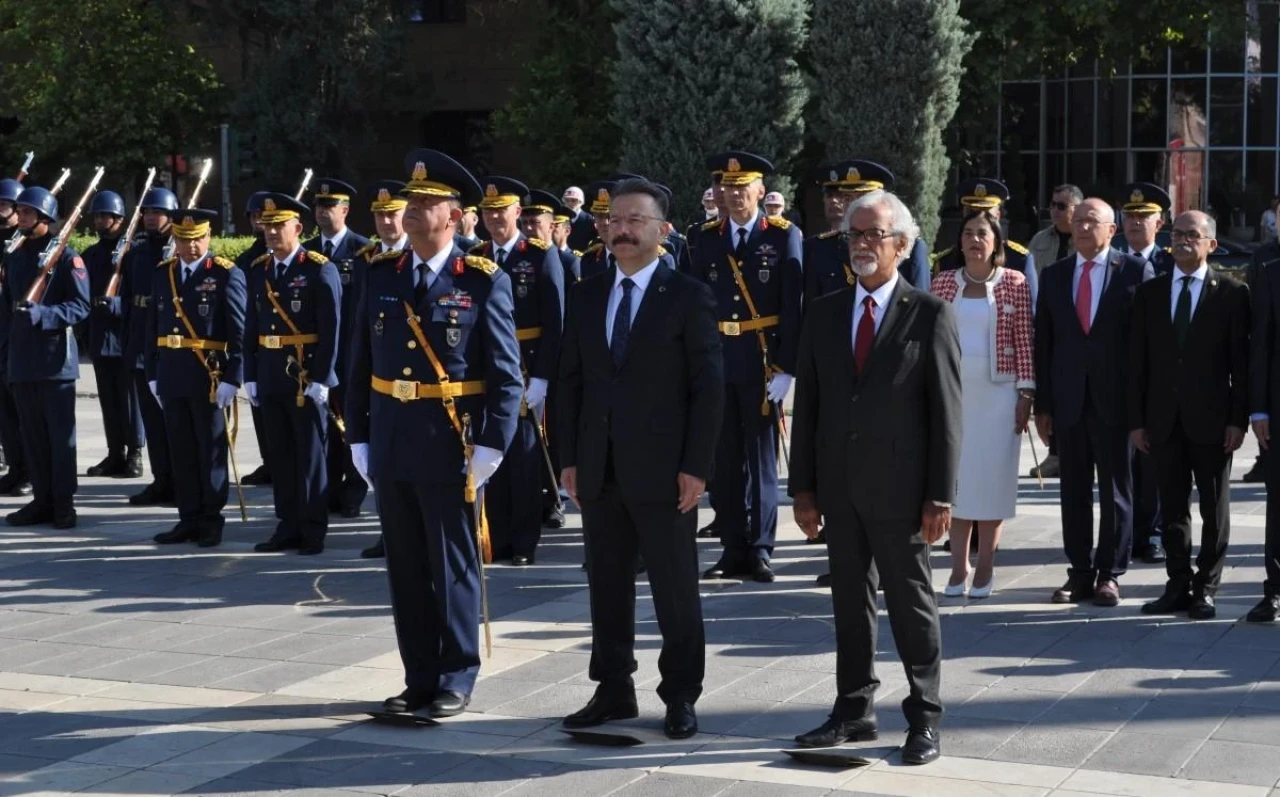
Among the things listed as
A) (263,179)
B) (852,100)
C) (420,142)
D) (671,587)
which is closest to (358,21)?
(263,179)

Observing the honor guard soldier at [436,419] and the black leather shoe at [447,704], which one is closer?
the black leather shoe at [447,704]

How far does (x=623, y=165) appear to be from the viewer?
26.2 meters

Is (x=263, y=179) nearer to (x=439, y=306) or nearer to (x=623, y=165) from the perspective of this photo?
(x=623, y=165)

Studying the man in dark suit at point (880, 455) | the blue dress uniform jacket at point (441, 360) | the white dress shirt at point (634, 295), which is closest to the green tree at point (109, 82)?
the blue dress uniform jacket at point (441, 360)

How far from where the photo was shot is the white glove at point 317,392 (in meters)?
10.9

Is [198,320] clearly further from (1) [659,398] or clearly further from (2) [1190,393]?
(2) [1190,393]

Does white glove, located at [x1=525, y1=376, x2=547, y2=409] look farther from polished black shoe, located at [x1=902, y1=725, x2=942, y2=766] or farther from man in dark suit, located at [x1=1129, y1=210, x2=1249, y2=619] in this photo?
polished black shoe, located at [x1=902, y1=725, x2=942, y2=766]

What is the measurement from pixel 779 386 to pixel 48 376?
534cm

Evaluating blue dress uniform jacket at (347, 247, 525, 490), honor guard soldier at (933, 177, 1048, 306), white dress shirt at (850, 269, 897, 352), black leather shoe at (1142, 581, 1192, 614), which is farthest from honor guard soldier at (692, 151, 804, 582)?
white dress shirt at (850, 269, 897, 352)

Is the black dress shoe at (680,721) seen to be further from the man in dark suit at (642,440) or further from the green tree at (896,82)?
the green tree at (896,82)

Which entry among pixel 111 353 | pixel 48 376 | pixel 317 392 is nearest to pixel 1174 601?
pixel 317 392

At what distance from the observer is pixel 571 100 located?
97.5ft

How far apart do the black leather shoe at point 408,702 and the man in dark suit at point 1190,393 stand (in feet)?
12.6

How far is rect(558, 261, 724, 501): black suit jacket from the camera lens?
6738 mm
